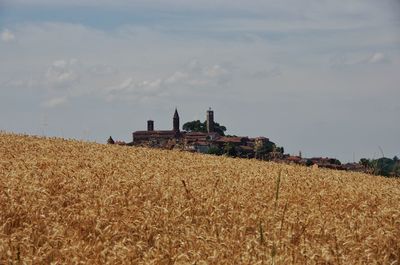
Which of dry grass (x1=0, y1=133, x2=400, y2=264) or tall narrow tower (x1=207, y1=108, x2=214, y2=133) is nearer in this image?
dry grass (x1=0, y1=133, x2=400, y2=264)

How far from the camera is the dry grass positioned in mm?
6258

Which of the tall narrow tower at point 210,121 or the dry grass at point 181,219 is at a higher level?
the tall narrow tower at point 210,121

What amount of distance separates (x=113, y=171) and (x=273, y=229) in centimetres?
562

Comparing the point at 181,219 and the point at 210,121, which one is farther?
the point at 210,121

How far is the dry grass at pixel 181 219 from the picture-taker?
20.5 ft

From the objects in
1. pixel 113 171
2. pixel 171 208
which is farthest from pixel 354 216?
pixel 113 171

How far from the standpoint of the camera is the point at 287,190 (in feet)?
41.7

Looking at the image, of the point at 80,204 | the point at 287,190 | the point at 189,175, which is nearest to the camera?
the point at 80,204

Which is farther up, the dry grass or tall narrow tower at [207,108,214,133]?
tall narrow tower at [207,108,214,133]

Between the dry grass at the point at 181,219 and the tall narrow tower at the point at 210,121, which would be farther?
the tall narrow tower at the point at 210,121

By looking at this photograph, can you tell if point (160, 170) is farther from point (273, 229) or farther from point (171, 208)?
point (273, 229)

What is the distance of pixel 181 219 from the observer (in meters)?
8.70

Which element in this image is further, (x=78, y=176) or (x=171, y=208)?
(x=78, y=176)

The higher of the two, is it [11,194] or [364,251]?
[11,194]
